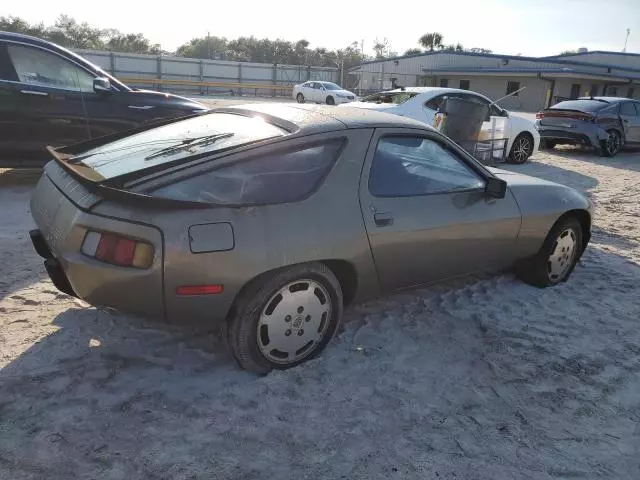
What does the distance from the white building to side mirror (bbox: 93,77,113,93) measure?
1353 inches

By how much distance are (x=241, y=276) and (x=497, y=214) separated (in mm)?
2123

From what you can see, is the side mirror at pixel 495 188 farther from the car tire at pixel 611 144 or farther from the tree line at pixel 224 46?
the tree line at pixel 224 46

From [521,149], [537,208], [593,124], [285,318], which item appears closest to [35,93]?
[285,318]

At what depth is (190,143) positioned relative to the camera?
3182 millimetres

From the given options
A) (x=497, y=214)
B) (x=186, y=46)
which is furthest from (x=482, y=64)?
(x=186, y=46)

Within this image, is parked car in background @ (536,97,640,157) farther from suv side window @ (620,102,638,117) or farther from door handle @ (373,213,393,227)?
door handle @ (373,213,393,227)

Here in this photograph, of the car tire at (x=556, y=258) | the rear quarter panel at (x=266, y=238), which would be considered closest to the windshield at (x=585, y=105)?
the car tire at (x=556, y=258)

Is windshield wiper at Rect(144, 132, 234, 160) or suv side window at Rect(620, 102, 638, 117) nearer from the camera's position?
windshield wiper at Rect(144, 132, 234, 160)

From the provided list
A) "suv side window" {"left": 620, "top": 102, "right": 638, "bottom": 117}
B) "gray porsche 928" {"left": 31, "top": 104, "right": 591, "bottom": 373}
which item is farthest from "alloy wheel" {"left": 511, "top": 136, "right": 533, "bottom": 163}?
"gray porsche 928" {"left": 31, "top": 104, "right": 591, "bottom": 373}

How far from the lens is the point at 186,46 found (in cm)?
8031

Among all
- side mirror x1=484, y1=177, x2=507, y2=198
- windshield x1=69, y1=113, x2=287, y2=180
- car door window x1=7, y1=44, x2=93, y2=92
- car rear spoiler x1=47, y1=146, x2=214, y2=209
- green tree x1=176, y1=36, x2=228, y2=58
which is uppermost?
green tree x1=176, y1=36, x2=228, y2=58

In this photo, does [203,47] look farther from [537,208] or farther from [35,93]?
[537,208]

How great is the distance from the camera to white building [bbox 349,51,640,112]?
39.1 meters

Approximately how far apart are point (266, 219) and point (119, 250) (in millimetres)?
748
